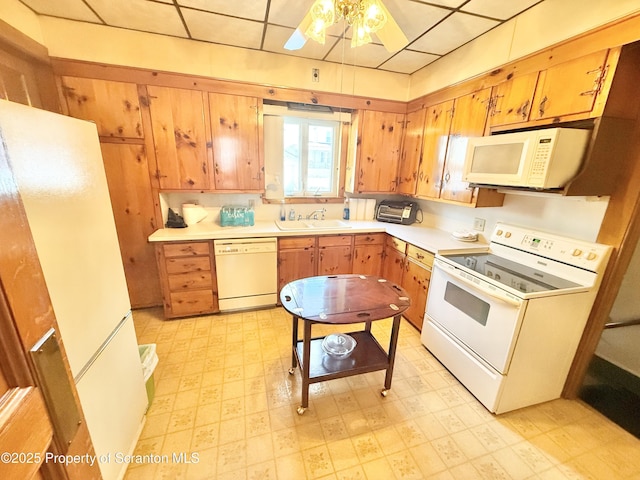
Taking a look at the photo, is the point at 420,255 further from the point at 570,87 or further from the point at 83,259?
the point at 83,259

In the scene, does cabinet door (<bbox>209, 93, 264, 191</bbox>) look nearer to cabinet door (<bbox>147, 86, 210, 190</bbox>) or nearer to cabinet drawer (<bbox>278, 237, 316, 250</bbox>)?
cabinet door (<bbox>147, 86, 210, 190</bbox>)

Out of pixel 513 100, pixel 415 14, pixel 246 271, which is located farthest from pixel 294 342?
pixel 415 14

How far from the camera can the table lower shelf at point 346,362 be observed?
173cm

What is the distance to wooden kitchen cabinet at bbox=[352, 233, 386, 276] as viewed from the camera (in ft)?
10.1

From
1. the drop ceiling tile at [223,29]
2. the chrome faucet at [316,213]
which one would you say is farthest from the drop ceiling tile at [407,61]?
the chrome faucet at [316,213]

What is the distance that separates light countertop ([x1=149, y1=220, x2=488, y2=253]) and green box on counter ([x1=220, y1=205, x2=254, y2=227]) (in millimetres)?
84

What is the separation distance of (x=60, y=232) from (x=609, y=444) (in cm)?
303

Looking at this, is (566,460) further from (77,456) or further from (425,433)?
(77,456)

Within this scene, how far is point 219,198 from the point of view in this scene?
9.90 feet

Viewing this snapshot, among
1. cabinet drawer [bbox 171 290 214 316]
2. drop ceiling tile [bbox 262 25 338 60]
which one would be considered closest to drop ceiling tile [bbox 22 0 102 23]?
drop ceiling tile [bbox 262 25 338 60]

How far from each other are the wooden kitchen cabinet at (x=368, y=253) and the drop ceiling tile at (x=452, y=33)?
188 centimetres

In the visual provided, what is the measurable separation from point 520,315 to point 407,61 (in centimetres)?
262

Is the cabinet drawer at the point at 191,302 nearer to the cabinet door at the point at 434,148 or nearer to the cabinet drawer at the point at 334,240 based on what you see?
the cabinet drawer at the point at 334,240

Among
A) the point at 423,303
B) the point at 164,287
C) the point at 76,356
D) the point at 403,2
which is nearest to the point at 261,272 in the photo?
the point at 164,287
